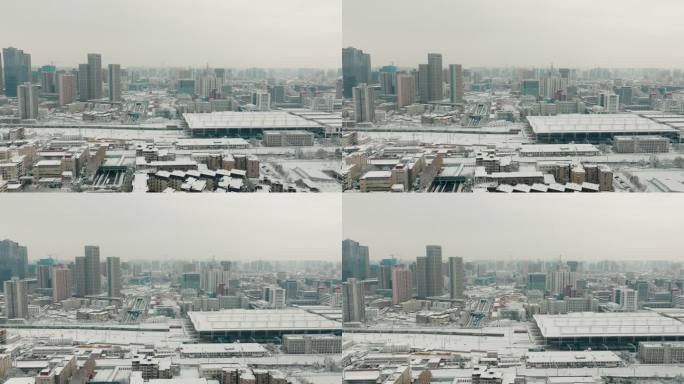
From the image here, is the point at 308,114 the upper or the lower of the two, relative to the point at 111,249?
upper

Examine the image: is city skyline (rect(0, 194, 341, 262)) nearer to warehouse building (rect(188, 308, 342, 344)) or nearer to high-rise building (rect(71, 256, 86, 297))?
high-rise building (rect(71, 256, 86, 297))

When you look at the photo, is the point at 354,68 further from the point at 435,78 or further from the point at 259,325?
the point at 259,325

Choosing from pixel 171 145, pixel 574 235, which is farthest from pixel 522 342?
pixel 171 145

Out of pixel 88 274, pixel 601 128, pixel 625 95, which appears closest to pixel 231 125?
pixel 88 274

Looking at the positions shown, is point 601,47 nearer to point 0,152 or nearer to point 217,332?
point 217,332

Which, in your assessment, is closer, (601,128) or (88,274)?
(601,128)
